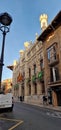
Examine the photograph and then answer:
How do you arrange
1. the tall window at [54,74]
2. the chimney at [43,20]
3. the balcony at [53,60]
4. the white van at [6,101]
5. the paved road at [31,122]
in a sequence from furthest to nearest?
the chimney at [43,20] → the tall window at [54,74] → the balcony at [53,60] → the white van at [6,101] → the paved road at [31,122]

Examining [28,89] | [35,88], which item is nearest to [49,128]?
[35,88]

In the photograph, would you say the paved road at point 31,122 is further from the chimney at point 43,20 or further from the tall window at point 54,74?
the chimney at point 43,20

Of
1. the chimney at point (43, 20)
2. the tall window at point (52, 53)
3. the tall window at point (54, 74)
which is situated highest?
the chimney at point (43, 20)

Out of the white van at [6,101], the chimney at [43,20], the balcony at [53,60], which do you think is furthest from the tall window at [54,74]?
the chimney at [43,20]

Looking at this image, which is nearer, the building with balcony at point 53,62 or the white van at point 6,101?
the white van at point 6,101

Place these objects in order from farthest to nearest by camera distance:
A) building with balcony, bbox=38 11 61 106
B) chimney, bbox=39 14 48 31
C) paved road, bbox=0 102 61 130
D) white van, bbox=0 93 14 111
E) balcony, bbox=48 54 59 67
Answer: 1. chimney, bbox=39 14 48 31
2. balcony, bbox=48 54 59 67
3. building with balcony, bbox=38 11 61 106
4. white van, bbox=0 93 14 111
5. paved road, bbox=0 102 61 130

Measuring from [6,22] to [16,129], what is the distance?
4991 mm

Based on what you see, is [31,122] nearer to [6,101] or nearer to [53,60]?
[6,101]

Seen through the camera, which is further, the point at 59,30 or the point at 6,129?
the point at 59,30

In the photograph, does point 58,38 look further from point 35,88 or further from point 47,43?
point 35,88

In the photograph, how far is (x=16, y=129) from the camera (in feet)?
26.3

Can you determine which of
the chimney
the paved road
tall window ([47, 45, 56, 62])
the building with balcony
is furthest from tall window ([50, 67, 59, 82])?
the paved road

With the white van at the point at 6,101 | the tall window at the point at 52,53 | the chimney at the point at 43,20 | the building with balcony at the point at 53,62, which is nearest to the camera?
the white van at the point at 6,101

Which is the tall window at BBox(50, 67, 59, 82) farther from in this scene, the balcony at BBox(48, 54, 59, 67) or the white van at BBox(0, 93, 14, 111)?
the white van at BBox(0, 93, 14, 111)
